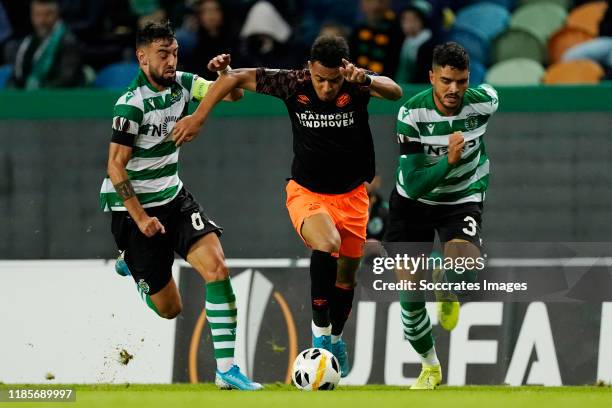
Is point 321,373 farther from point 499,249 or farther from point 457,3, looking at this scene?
point 457,3

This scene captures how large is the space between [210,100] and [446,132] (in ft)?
5.52

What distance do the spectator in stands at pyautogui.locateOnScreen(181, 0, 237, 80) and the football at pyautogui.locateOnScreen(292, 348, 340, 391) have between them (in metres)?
5.42

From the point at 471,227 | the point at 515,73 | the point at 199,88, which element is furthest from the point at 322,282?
the point at 515,73

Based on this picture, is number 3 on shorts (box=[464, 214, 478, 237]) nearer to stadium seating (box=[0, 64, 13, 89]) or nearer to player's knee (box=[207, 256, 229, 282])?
player's knee (box=[207, 256, 229, 282])

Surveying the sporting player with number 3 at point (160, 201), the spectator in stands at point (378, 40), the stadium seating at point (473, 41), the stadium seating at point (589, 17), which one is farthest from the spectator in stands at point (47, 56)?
the stadium seating at point (589, 17)

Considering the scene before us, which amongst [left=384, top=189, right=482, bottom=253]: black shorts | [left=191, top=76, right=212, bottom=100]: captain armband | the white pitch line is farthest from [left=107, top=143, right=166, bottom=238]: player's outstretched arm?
the white pitch line

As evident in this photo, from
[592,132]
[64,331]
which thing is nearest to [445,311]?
[592,132]

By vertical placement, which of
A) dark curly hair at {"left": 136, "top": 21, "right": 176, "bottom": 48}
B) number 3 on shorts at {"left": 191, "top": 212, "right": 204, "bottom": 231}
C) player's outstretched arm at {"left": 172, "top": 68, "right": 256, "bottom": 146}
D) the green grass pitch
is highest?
dark curly hair at {"left": 136, "top": 21, "right": 176, "bottom": 48}

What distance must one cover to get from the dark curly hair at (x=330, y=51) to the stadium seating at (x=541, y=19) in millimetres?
5652

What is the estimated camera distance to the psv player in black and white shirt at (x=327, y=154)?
10.5 m

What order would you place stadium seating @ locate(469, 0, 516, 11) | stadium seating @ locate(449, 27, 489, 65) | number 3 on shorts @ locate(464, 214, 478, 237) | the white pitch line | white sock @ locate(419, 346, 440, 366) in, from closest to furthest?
number 3 on shorts @ locate(464, 214, 478, 237)
white sock @ locate(419, 346, 440, 366)
the white pitch line
stadium seating @ locate(449, 27, 489, 65)
stadium seating @ locate(469, 0, 516, 11)

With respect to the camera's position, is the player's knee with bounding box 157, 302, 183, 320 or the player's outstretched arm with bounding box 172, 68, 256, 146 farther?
the player's knee with bounding box 157, 302, 183, 320

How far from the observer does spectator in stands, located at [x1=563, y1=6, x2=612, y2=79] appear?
14742 mm

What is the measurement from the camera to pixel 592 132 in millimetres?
13094
